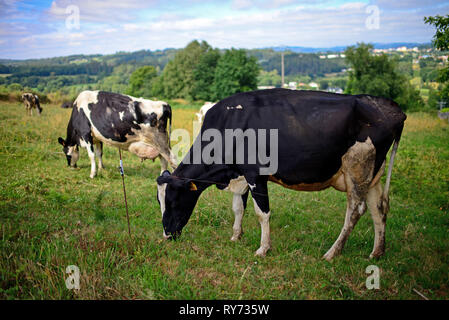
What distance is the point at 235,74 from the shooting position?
53781 mm

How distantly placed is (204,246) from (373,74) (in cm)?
4150

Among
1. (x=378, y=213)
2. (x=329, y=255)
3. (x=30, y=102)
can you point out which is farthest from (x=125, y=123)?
(x=30, y=102)

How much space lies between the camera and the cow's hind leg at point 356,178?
4.43m

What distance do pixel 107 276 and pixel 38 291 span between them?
0.72m

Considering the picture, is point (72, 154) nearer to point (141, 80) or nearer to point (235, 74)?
point (235, 74)

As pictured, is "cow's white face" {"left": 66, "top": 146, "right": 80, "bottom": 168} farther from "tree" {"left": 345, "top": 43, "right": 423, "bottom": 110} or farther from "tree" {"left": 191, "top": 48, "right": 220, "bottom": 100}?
"tree" {"left": 191, "top": 48, "right": 220, "bottom": 100}

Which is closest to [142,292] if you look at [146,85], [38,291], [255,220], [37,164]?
[38,291]

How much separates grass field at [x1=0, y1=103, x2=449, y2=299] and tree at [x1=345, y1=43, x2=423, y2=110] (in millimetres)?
33916

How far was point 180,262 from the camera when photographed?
14.3 feet

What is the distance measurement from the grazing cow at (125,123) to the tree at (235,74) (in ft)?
148

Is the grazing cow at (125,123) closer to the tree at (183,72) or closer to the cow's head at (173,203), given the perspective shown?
the cow's head at (173,203)

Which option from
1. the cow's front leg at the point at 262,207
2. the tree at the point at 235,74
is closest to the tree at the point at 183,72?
the tree at the point at 235,74

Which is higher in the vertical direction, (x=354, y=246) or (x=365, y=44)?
(x=365, y=44)
